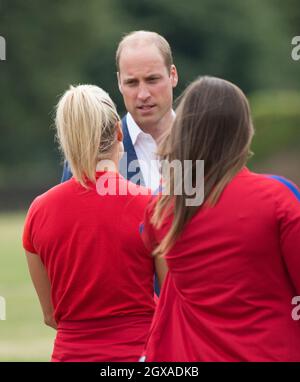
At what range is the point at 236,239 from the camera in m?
3.50

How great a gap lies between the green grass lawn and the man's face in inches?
158

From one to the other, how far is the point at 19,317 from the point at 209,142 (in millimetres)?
9198

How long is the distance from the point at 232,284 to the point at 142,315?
66 centimetres

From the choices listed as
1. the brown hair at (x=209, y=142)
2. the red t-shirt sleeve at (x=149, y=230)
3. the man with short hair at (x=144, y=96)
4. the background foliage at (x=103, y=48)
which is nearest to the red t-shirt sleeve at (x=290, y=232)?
the brown hair at (x=209, y=142)

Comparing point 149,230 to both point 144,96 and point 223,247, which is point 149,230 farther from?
point 144,96

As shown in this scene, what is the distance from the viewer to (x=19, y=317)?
1245 centimetres

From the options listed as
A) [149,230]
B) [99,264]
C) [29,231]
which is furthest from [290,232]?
[29,231]

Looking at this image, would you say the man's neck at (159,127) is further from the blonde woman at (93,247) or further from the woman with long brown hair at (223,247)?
the woman with long brown hair at (223,247)

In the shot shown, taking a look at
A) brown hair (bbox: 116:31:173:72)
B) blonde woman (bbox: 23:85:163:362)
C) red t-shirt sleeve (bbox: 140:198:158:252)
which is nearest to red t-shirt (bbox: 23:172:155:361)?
blonde woman (bbox: 23:85:163:362)

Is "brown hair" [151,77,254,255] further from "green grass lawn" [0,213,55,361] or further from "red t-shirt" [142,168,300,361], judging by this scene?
"green grass lawn" [0,213,55,361]

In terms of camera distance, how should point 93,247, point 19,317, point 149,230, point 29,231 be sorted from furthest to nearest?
1. point 19,317
2. point 29,231
3. point 93,247
4. point 149,230

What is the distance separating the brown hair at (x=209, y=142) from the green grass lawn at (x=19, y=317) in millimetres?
A: 5467

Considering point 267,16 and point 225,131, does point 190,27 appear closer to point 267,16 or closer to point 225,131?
point 267,16

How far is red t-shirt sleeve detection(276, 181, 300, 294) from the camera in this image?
345 centimetres
